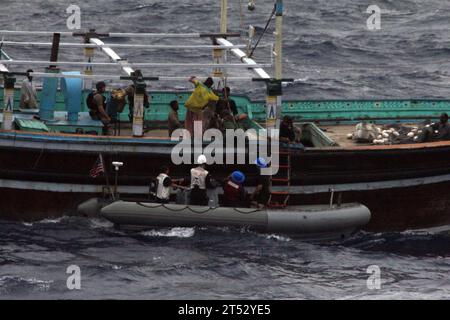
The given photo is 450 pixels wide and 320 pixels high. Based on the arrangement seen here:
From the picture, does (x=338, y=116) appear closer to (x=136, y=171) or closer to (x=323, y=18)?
(x=136, y=171)

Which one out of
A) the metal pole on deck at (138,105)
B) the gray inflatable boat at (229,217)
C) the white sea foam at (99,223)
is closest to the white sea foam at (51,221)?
the white sea foam at (99,223)

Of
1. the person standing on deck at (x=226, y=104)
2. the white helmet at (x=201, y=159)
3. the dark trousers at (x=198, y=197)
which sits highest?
the person standing on deck at (x=226, y=104)

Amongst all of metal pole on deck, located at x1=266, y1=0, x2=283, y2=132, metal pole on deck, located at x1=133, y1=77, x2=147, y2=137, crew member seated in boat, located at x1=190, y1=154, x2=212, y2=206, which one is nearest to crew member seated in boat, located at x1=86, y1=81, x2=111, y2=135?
metal pole on deck, located at x1=133, y1=77, x2=147, y2=137

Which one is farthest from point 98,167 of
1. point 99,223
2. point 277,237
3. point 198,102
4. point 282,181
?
point 277,237

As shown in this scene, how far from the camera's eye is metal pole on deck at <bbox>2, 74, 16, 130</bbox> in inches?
1006

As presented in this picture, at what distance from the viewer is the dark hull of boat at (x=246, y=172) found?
25.7 meters

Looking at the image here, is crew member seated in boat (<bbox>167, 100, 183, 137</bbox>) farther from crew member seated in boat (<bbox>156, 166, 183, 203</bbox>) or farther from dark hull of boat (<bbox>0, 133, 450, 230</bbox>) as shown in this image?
crew member seated in boat (<bbox>156, 166, 183, 203</bbox>)

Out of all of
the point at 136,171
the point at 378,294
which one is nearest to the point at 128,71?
the point at 136,171

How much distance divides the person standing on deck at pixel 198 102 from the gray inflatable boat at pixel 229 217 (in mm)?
2178

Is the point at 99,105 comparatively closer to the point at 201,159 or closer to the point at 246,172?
the point at 201,159

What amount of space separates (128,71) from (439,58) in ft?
83.2

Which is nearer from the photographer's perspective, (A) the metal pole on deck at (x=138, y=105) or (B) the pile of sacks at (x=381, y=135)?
(A) the metal pole on deck at (x=138, y=105)

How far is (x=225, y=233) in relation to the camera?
25.6m

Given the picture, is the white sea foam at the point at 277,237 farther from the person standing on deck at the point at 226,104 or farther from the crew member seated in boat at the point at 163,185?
the person standing on deck at the point at 226,104
